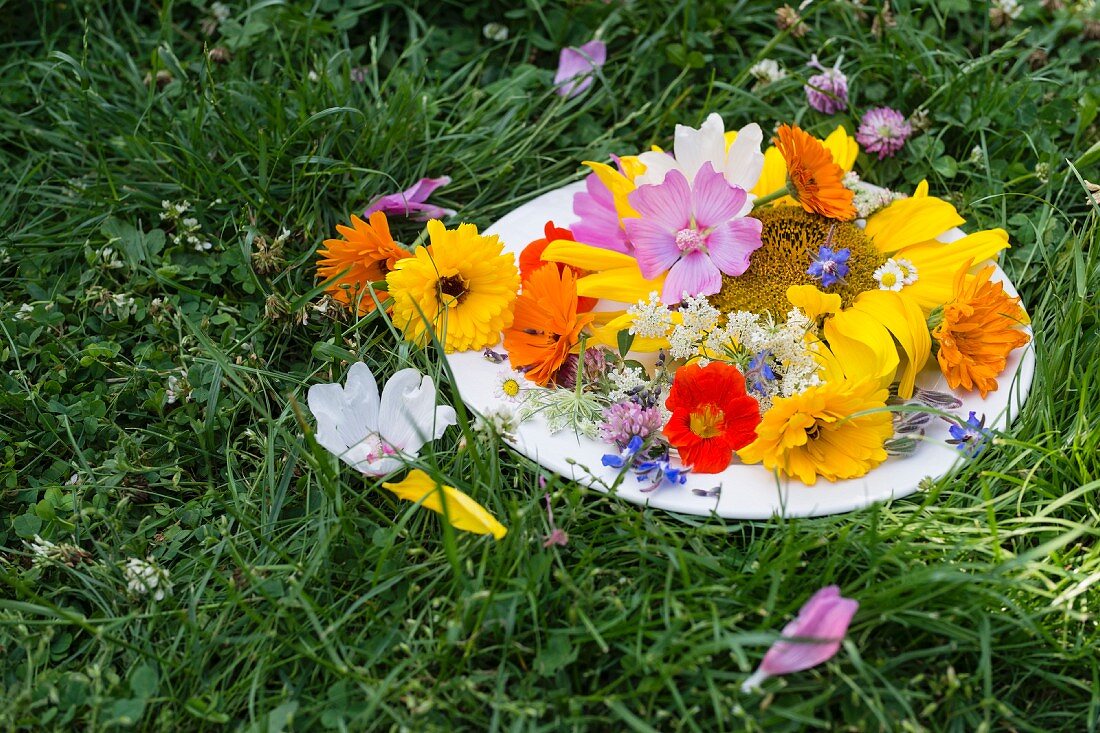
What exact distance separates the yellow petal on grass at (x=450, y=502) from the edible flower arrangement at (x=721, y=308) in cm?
6

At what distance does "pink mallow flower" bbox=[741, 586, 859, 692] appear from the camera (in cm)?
131

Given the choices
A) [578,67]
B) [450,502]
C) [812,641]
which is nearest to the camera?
[812,641]

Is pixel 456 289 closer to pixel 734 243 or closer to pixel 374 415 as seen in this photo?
pixel 374 415

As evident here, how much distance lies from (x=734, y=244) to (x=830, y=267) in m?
0.16

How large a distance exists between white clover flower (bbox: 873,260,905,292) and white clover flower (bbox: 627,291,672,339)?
0.39 m

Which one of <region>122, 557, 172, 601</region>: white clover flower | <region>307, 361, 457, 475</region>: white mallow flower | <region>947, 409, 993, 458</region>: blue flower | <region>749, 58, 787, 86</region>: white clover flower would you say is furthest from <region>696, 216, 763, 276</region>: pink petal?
<region>122, 557, 172, 601</region>: white clover flower

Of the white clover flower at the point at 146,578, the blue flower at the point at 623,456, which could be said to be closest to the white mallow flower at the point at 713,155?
the blue flower at the point at 623,456

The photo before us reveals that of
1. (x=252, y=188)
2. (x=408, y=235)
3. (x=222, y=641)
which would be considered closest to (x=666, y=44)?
(x=408, y=235)

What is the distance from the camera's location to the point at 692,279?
5.79 ft

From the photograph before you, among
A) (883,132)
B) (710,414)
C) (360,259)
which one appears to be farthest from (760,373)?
(883,132)

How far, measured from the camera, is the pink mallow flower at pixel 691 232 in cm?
176

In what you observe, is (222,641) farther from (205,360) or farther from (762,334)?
(762,334)

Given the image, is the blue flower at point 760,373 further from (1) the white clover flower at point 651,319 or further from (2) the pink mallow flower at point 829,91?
(2) the pink mallow flower at point 829,91

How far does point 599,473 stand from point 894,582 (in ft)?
1.50
